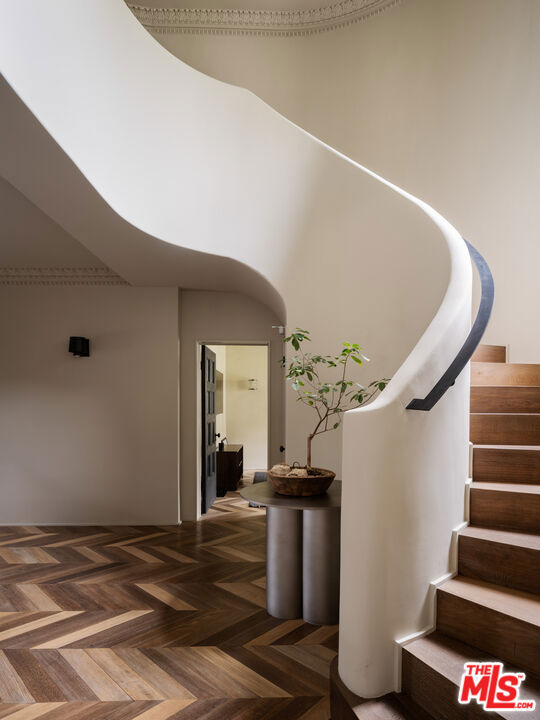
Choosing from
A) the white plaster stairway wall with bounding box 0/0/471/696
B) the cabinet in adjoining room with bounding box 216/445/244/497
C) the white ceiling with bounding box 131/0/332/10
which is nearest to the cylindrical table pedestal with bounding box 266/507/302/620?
the white plaster stairway wall with bounding box 0/0/471/696

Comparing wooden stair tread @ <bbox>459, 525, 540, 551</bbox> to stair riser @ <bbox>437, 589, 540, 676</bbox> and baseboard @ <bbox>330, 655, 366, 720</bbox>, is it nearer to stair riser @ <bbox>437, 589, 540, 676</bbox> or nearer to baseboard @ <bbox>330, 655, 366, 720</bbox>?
stair riser @ <bbox>437, 589, 540, 676</bbox>

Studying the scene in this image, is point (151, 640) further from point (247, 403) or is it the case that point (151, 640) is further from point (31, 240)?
point (247, 403)

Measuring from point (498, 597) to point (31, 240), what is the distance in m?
4.89

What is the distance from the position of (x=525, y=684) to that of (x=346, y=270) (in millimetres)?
2676

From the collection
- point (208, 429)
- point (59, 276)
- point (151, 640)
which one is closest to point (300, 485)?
point (151, 640)

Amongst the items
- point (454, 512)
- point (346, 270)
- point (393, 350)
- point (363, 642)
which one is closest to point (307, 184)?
point (346, 270)

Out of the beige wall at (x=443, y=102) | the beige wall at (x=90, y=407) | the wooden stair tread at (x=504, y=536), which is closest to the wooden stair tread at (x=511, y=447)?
the wooden stair tread at (x=504, y=536)

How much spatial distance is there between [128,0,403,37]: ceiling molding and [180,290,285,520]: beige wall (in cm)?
285

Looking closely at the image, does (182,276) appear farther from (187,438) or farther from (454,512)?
(454,512)

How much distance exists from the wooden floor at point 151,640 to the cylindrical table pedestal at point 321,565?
0.10 meters

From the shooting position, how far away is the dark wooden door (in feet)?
19.7

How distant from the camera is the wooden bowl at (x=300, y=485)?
2.94 meters

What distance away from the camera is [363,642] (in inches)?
71.2

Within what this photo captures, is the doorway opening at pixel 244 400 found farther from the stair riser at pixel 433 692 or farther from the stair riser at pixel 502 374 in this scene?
the stair riser at pixel 433 692
